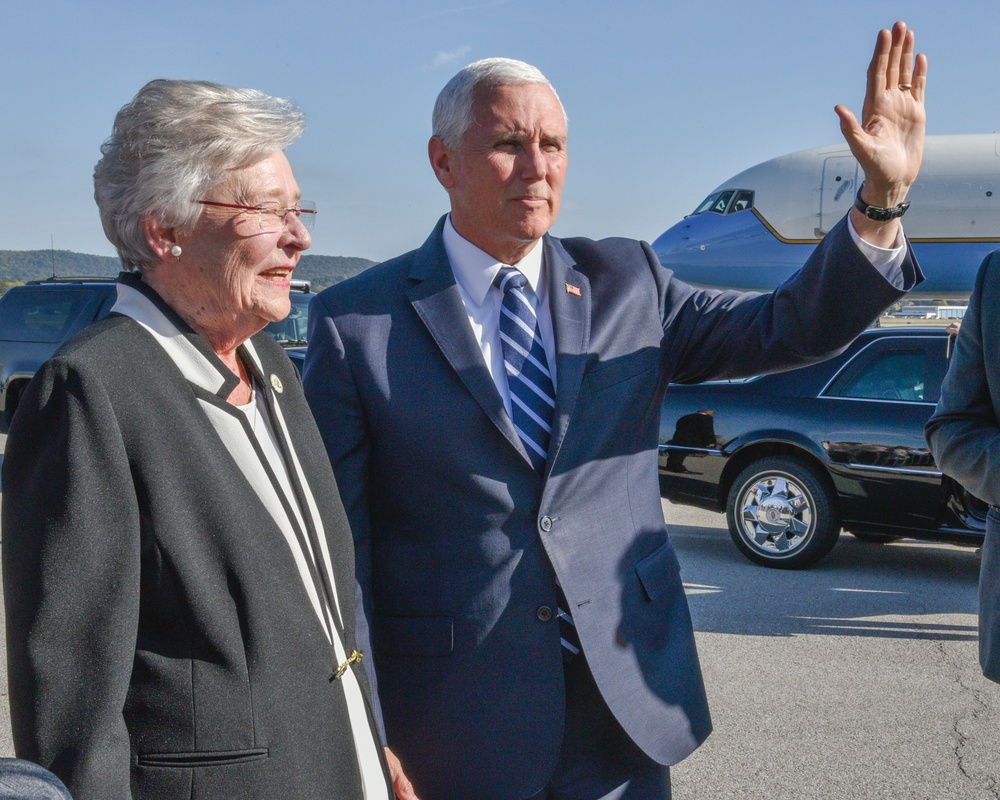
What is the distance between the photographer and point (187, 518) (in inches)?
59.4

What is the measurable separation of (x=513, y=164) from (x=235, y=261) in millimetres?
702

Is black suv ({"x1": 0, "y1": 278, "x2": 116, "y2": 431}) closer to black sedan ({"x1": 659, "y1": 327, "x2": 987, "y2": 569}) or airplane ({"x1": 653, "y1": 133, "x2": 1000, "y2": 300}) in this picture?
black sedan ({"x1": 659, "y1": 327, "x2": 987, "y2": 569})

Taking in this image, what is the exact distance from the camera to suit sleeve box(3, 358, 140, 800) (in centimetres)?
140

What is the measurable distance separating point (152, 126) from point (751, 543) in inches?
238

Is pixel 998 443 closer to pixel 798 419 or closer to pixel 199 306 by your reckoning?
pixel 199 306

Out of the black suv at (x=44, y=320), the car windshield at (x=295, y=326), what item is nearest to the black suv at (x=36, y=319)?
the black suv at (x=44, y=320)

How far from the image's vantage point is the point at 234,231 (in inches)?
69.3

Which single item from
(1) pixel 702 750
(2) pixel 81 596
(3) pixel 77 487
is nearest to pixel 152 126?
(3) pixel 77 487

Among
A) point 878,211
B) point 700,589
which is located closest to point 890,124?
point 878,211

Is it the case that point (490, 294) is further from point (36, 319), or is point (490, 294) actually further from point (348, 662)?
point (36, 319)

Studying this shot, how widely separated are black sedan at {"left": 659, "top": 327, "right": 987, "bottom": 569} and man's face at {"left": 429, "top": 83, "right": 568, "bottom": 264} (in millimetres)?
4744

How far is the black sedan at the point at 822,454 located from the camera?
21.7ft

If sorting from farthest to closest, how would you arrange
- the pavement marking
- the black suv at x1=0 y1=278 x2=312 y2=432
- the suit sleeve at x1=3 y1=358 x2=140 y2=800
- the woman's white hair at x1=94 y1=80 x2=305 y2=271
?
the black suv at x1=0 y1=278 x2=312 y2=432, the pavement marking, the woman's white hair at x1=94 y1=80 x2=305 y2=271, the suit sleeve at x1=3 y1=358 x2=140 y2=800

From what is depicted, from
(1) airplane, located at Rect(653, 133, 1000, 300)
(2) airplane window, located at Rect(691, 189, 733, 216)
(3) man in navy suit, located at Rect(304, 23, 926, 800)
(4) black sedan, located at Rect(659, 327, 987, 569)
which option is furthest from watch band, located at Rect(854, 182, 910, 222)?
(2) airplane window, located at Rect(691, 189, 733, 216)
